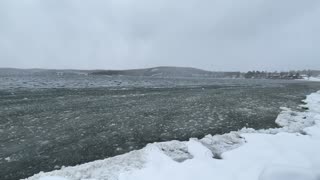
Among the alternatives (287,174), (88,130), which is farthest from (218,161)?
(88,130)

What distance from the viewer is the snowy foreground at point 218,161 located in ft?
25.1

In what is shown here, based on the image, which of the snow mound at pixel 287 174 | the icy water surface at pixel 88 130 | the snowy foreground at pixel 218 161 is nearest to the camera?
the snow mound at pixel 287 174

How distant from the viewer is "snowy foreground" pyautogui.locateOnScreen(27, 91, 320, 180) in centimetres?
766

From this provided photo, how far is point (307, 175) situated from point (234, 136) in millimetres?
4776

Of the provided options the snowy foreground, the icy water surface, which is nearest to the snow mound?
the snowy foreground

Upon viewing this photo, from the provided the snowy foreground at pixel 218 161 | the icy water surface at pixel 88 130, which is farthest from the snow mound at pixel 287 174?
the icy water surface at pixel 88 130

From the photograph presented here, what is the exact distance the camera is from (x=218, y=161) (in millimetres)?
8938

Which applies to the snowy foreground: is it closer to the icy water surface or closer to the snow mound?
the snow mound

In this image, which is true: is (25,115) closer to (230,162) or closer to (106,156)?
(106,156)

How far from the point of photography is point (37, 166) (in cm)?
909

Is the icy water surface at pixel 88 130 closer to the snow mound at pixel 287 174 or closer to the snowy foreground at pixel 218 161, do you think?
the snowy foreground at pixel 218 161

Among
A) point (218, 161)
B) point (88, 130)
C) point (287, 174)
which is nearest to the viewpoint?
point (287, 174)

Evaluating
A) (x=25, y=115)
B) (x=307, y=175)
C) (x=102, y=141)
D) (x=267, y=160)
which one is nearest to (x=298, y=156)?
(x=267, y=160)

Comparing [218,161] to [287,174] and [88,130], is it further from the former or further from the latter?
[88,130]
